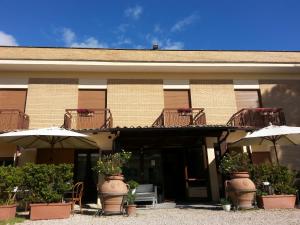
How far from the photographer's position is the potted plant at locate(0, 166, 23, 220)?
6875 millimetres

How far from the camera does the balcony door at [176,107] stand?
1319 centimetres

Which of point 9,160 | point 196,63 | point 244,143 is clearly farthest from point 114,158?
point 196,63

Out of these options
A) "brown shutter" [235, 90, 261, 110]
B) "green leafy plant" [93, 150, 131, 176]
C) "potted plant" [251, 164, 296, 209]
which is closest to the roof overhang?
"brown shutter" [235, 90, 261, 110]

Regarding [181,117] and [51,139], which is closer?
[51,139]

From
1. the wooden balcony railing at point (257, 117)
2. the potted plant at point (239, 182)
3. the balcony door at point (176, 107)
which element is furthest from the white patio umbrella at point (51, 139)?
the wooden balcony railing at point (257, 117)

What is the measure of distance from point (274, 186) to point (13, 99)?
10.8 metres

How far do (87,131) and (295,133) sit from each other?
7.11 meters

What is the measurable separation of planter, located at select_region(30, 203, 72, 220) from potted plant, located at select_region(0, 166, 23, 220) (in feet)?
1.53

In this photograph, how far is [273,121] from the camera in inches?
515

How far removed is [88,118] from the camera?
12.9 meters

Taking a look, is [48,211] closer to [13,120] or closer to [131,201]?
[131,201]

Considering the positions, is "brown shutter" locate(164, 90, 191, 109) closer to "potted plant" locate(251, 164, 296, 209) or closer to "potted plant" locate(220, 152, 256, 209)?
"potted plant" locate(220, 152, 256, 209)

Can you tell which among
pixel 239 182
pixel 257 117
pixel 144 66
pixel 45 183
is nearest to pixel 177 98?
Result: pixel 144 66

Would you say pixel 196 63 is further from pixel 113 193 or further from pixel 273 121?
pixel 113 193
